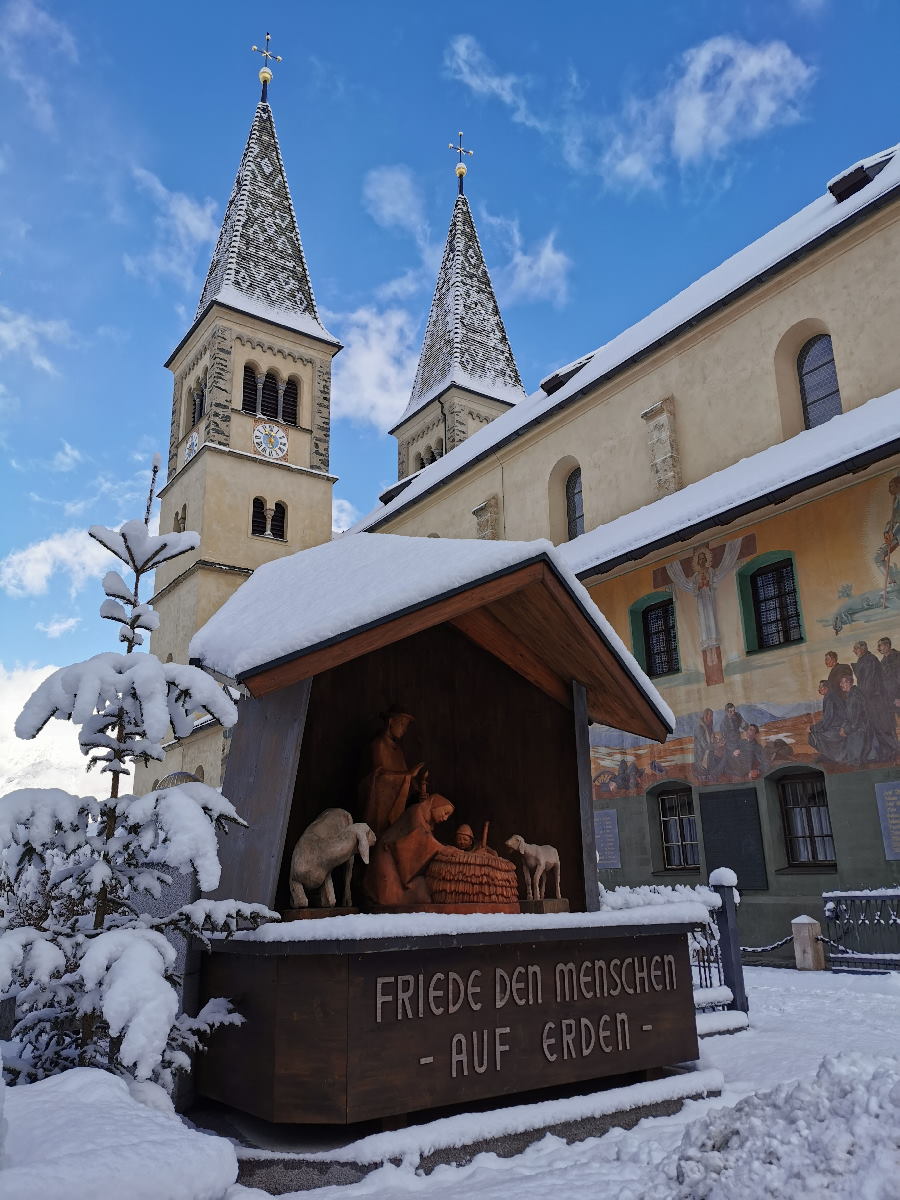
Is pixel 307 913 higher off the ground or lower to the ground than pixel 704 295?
lower

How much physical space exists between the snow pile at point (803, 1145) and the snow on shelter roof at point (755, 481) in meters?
11.1

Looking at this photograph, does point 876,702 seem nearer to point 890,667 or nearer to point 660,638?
point 890,667

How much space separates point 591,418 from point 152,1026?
20202 millimetres

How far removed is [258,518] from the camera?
34.6m

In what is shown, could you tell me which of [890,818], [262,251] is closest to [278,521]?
[262,251]

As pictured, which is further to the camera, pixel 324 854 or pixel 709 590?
pixel 709 590

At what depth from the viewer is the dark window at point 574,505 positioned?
2284 cm

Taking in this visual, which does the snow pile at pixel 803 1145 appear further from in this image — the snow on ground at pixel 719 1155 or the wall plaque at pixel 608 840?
the wall plaque at pixel 608 840

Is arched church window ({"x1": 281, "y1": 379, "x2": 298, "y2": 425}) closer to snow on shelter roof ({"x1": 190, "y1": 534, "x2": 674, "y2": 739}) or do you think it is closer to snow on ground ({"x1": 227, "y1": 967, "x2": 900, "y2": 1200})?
snow on shelter roof ({"x1": 190, "y1": 534, "x2": 674, "y2": 739})

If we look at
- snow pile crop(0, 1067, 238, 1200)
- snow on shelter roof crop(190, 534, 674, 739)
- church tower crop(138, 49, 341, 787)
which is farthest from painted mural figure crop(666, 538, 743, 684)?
church tower crop(138, 49, 341, 787)

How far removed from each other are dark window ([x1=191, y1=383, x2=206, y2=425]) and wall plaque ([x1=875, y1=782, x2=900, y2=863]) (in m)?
30.2

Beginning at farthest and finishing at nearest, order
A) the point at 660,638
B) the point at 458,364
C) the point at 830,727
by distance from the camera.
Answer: the point at 458,364 → the point at 660,638 → the point at 830,727

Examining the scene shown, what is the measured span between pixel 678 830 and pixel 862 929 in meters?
4.05

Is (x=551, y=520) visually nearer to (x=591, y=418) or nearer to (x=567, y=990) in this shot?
(x=591, y=418)
